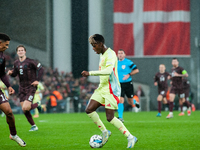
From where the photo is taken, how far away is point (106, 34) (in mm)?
24047

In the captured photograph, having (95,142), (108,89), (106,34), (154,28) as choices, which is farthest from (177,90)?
(106,34)

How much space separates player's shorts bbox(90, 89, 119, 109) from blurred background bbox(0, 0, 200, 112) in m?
14.5

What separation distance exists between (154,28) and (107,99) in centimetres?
1757

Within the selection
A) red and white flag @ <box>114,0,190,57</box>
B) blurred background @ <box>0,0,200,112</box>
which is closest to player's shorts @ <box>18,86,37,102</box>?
blurred background @ <box>0,0,200,112</box>

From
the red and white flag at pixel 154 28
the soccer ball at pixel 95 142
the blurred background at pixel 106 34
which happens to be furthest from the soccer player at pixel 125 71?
the red and white flag at pixel 154 28

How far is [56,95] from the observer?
1927cm

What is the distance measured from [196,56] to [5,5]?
13301 millimetres

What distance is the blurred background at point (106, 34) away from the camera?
22.8 metres

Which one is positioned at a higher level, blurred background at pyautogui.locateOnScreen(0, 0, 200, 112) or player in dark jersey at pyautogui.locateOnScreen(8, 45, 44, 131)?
blurred background at pyautogui.locateOnScreen(0, 0, 200, 112)

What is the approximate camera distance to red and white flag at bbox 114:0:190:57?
22781mm

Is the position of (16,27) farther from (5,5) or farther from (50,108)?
(50,108)

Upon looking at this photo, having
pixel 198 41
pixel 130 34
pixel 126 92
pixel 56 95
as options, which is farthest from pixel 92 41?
pixel 198 41

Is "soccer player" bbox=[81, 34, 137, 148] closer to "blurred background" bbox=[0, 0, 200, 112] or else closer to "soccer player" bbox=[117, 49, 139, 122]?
"soccer player" bbox=[117, 49, 139, 122]

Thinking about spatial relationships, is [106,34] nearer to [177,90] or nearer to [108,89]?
[177,90]
